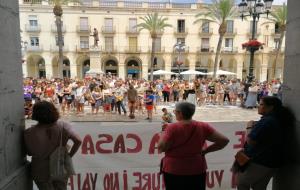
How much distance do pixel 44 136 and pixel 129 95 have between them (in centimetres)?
1024

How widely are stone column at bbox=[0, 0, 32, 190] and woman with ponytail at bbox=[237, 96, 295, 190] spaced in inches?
85.7

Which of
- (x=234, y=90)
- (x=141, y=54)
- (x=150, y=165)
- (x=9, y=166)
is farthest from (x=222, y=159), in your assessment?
(x=141, y=54)

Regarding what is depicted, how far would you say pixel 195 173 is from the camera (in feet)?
8.66

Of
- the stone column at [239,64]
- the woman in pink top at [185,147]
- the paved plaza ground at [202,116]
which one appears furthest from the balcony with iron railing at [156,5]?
the woman in pink top at [185,147]

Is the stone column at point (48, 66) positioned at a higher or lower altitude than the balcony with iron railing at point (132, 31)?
lower

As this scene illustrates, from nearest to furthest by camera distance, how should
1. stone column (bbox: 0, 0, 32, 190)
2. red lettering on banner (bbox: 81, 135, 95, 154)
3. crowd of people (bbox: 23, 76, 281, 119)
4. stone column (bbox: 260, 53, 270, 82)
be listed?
stone column (bbox: 0, 0, 32, 190) → red lettering on banner (bbox: 81, 135, 95, 154) → crowd of people (bbox: 23, 76, 281, 119) → stone column (bbox: 260, 53, 270, 82)

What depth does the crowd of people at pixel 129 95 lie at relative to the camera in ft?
44.0

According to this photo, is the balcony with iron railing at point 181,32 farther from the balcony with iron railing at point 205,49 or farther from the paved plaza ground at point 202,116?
the paved plaza ground at point 202,116

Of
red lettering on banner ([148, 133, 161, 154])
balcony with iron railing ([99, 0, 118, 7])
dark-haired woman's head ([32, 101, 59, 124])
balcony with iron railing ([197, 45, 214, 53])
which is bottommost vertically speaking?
red lettering on banner ([148, 133, 161, 154])

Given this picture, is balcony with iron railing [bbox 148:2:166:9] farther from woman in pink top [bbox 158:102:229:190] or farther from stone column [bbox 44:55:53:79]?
woman in pink top [bbox 158:102:229:190]

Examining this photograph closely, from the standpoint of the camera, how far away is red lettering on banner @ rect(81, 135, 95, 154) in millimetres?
3594

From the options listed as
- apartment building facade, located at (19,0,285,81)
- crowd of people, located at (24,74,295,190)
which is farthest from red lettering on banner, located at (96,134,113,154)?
apartment building facade, located at (19,0,285,81)

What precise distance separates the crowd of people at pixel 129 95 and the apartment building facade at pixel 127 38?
2713 centimetres

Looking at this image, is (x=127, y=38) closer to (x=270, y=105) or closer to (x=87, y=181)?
(x=87, y=181)
